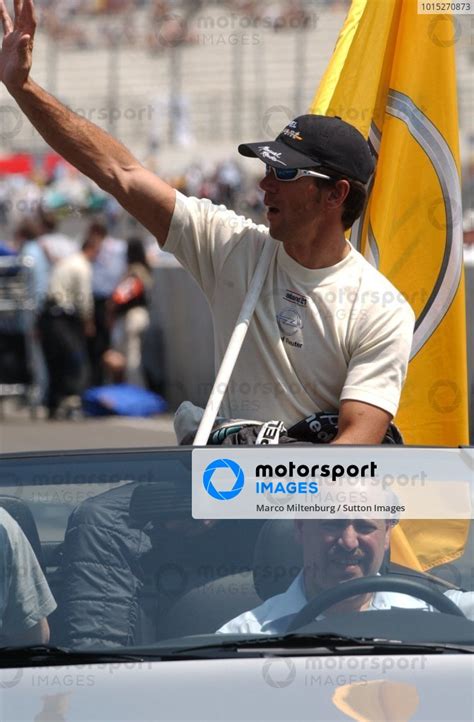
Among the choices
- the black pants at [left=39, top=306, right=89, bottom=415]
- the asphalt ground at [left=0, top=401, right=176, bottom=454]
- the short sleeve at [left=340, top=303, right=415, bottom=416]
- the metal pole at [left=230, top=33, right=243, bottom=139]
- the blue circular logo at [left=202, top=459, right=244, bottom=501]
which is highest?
the metal pole at [left=230, top=33, right=243, bottom=139]

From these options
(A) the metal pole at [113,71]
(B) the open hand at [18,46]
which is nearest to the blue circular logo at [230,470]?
(B) the open hand at [18,46]

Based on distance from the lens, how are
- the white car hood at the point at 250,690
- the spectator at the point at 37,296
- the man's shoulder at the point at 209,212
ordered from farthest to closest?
the spectator at the point at 37,296
the man's shoulder at the point at 209,212
the white car hood at the point at 250,690

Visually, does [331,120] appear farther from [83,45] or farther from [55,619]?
[83,45]

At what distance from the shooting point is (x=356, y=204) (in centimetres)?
385

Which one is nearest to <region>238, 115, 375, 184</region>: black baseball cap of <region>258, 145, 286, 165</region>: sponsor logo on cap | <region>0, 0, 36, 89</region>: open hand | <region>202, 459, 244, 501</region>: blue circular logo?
<region>258, 145, 286, 165</region>: sponsor logo on cap

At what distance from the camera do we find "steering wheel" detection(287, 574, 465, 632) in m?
2.96

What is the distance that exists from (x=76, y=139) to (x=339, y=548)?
4.65 ft

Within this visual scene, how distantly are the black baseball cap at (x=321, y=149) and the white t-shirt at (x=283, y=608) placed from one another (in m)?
1.22

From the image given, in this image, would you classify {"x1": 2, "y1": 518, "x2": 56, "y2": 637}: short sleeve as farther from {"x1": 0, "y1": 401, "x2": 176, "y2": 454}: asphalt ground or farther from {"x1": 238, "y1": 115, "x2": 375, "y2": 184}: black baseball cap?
{"x1": 0, "y1": 401, "x2": 176, "y2": 454}: asphalt ground

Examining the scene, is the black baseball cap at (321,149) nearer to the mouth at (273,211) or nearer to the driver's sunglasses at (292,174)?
the driver's sunglasses at (292,174)

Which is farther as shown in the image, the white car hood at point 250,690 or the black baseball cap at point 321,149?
the black baseball cap at point 321,149

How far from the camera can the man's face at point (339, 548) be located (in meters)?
3.01

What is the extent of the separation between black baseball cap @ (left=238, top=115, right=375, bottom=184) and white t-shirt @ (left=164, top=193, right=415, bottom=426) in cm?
25

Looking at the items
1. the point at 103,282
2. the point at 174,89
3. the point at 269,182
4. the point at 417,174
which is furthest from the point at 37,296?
the point at 174,89
